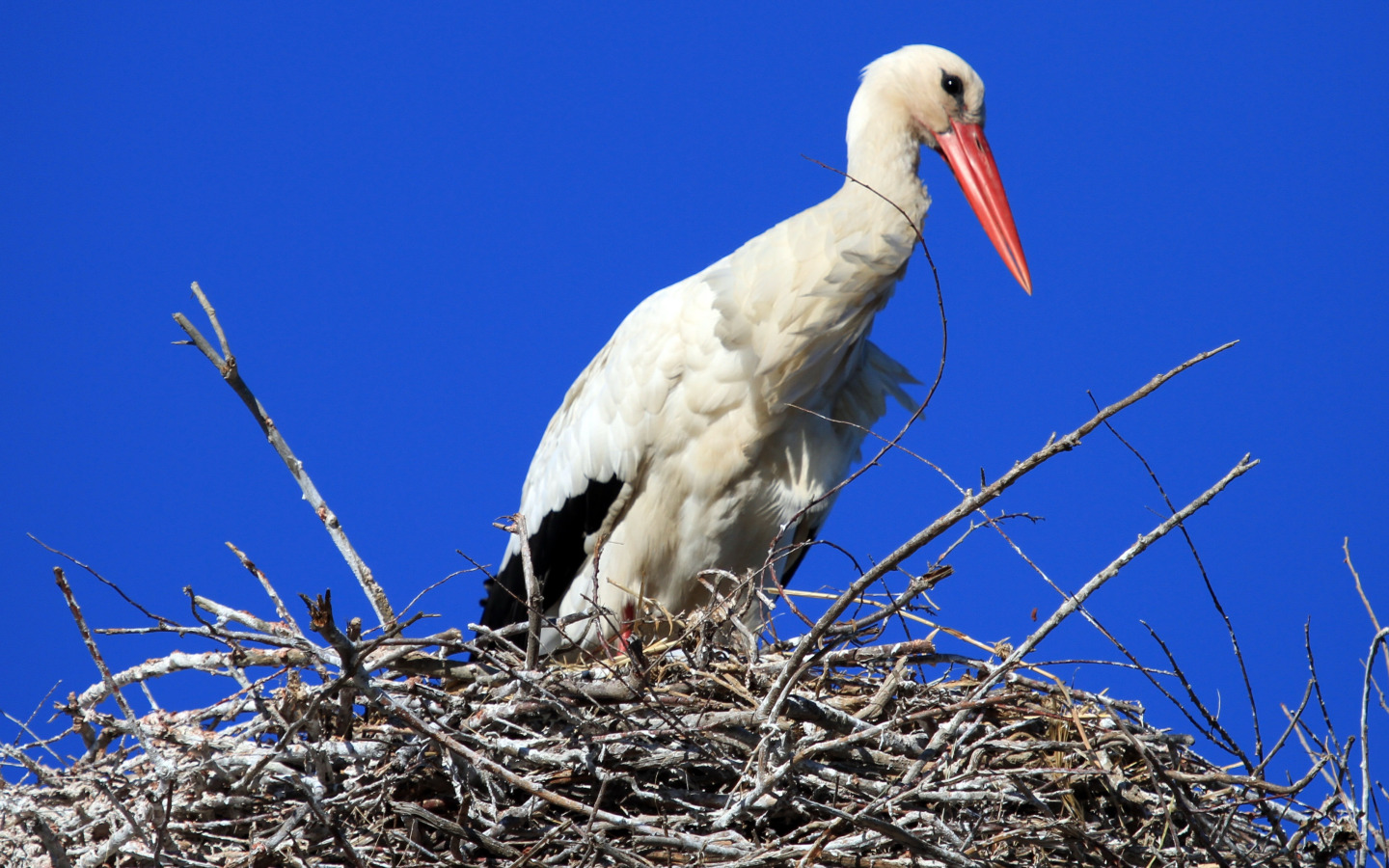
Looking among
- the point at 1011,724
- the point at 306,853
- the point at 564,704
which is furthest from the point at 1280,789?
the point at 306,853

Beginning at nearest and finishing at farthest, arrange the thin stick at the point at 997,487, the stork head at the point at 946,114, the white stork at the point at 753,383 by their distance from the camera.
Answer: the thin stick at the point at 997,487, the white stork at the point at 753,383, the stork head at the point at 946,114

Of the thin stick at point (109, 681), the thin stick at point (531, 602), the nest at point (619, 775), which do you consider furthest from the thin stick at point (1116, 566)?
the thin stick at point (109, 681)

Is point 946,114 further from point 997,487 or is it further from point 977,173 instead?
point 997,487

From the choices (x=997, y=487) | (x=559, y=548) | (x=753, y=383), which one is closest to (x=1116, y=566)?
(x=997, y=487)

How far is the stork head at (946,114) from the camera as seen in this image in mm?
3510

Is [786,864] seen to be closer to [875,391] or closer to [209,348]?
[209,348]

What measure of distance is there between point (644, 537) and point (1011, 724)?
4.44ft

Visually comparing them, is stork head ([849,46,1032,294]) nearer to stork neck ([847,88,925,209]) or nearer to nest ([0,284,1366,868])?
stork neck ([847,88,925,209])

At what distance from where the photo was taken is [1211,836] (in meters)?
2.29

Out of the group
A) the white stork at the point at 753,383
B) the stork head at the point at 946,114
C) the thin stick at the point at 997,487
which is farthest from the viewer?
the stork head at the point at 946,114

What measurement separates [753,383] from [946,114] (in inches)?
36.3

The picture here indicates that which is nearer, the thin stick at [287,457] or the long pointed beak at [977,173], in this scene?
the thin stick at [287,457]

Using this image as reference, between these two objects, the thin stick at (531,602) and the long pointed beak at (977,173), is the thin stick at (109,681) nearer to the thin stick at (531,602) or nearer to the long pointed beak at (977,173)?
the thin stick at (531,602)

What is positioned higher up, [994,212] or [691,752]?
[994,212]
